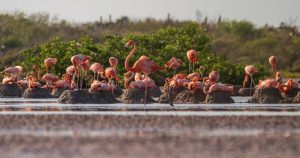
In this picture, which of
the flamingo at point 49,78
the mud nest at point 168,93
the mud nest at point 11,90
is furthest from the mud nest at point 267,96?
the mud nest at point 11,90

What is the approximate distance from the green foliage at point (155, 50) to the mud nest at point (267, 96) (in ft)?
28.9

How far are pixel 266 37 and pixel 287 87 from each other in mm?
36921

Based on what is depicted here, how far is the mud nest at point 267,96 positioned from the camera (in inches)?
920

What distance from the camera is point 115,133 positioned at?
1397cm

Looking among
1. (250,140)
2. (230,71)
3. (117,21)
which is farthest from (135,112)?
(117,21)

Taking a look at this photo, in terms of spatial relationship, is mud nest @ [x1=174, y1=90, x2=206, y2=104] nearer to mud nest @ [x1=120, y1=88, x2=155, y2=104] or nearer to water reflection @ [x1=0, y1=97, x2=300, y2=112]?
mud nest @ [x1=120, y1=88, x2=155, y2=104]

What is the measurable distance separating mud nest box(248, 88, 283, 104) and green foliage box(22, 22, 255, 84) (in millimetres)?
8801

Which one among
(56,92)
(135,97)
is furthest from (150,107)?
(56,92)

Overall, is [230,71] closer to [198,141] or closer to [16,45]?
[198,141]

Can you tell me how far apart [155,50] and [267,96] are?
11834mm

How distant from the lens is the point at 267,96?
2342 cm

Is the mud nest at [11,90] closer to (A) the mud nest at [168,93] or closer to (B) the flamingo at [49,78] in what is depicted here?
(B) the flamingo at [49,78]

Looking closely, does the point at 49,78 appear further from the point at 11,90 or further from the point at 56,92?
the point at 11,90

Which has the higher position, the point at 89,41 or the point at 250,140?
the point at 89,41
